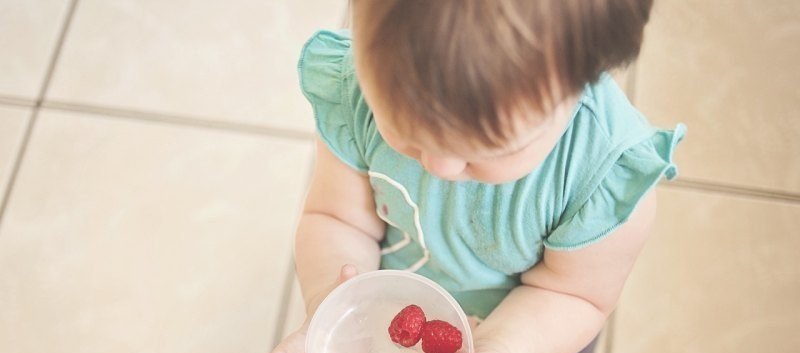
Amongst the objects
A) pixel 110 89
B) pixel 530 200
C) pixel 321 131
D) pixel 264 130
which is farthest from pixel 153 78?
pixel 530 200

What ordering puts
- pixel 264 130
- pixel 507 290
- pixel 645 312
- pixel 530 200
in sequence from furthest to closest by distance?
pixel 264 130 → pixel 645 312 → pixel 507 290 → pixel 530 200

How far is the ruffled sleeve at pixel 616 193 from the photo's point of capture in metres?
0.49

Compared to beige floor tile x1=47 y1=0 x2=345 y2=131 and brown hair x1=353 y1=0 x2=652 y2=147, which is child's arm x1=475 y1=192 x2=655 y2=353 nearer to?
brown hair x1=353 y1=0 x2=652 y2=147

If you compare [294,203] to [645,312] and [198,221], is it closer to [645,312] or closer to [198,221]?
[198,221]

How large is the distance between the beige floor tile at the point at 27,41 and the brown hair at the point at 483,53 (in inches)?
30.6

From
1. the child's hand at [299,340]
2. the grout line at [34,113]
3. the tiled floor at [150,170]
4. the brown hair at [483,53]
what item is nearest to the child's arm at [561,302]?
the child's hand at [299,340]

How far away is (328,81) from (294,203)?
370 millimetres

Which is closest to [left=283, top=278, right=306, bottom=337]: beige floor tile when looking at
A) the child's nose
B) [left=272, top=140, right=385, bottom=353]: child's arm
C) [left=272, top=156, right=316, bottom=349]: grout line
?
[left=272, top=156, right=316, bottom=349]: grout line

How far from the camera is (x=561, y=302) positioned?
2.00ft

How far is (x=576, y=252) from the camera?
548 millimetres

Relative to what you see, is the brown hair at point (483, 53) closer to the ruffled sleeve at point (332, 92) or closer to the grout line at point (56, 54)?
the ruffled sleeve at point (332, 92)

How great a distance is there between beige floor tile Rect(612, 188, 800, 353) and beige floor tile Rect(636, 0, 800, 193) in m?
0.05

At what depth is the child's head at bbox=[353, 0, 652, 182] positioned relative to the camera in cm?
32

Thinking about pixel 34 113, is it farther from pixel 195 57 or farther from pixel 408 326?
pixel 408 326
